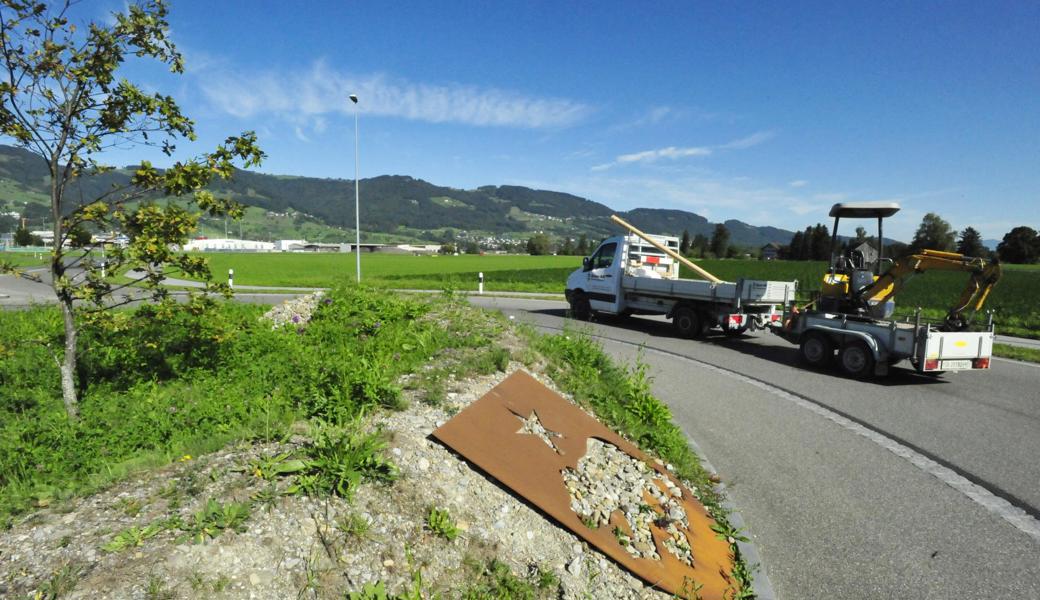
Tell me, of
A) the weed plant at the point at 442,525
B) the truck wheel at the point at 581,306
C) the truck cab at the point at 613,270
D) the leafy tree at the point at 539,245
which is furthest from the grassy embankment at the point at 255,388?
the leafy tree at the point at 539,245

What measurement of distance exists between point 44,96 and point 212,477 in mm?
4244

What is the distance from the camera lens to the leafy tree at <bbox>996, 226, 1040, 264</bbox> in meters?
68.1

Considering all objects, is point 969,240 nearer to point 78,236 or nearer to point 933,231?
point 933,231

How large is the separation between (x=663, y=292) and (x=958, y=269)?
243 inches

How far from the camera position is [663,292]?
563 inches

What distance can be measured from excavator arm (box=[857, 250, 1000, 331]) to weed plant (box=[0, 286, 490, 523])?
24.4ft

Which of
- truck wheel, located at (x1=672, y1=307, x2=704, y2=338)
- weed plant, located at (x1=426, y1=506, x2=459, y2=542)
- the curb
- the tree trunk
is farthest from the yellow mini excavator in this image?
the tree trunk

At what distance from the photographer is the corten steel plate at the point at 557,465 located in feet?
11.6

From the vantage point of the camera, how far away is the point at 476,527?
3441mm

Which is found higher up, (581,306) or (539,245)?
(539,245)

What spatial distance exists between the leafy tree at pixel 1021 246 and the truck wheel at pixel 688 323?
7635cm

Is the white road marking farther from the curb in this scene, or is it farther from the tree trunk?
the tree trunk

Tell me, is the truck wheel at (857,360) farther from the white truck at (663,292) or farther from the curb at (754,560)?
the curb at (754,560)

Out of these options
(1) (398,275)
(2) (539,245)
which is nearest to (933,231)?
(2) (539,245)
